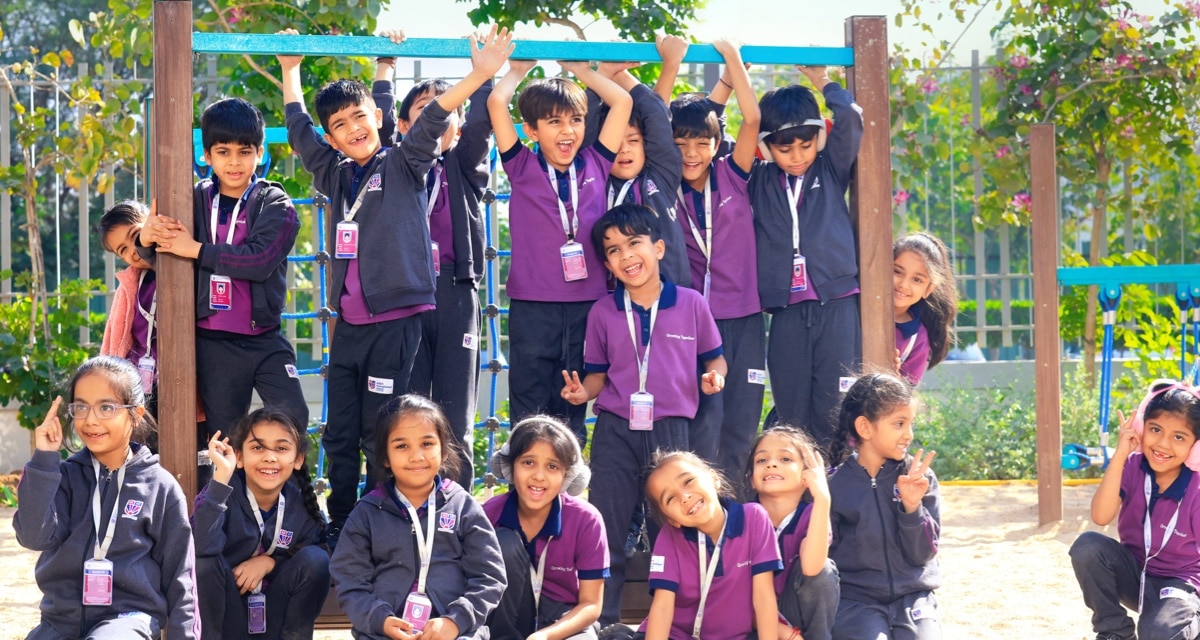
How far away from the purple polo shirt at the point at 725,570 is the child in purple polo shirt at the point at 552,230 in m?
0.82

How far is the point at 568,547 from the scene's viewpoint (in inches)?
143

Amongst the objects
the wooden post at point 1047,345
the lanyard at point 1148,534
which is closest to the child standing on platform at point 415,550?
the lanyard at point 1148,534

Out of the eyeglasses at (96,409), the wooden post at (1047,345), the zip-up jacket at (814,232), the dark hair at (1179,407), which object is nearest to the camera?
the eyeglasses at (96,409)

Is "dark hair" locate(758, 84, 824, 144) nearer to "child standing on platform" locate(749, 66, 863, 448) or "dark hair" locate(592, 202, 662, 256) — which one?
"child standing on platform" locate(749, 66, 863, 448)

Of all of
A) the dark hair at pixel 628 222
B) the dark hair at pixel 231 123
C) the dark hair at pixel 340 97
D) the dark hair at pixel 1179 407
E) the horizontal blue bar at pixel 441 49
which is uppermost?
the horizontal blue bar at pixel 441 49

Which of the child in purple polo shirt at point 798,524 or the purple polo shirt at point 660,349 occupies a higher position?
the purple polo shirt at point 660,349

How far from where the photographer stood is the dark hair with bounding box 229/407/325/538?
148 inches

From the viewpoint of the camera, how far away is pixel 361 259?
3.99m

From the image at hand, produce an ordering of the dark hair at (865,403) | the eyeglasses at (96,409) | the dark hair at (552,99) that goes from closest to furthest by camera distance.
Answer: the eyeglasses at (96,409)
the dark hair at (865,403)
the dark hair at (552,99)

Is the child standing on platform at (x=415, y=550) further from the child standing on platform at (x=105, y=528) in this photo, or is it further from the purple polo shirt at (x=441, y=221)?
the purple polo shirt at (x=441, y=221)

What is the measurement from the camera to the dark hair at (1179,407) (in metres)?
3.85

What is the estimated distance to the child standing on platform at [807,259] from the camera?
4.23 meters

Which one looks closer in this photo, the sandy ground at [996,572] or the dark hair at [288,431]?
the dark hair at [288,431]

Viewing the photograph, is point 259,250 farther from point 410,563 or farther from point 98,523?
point 410,563
